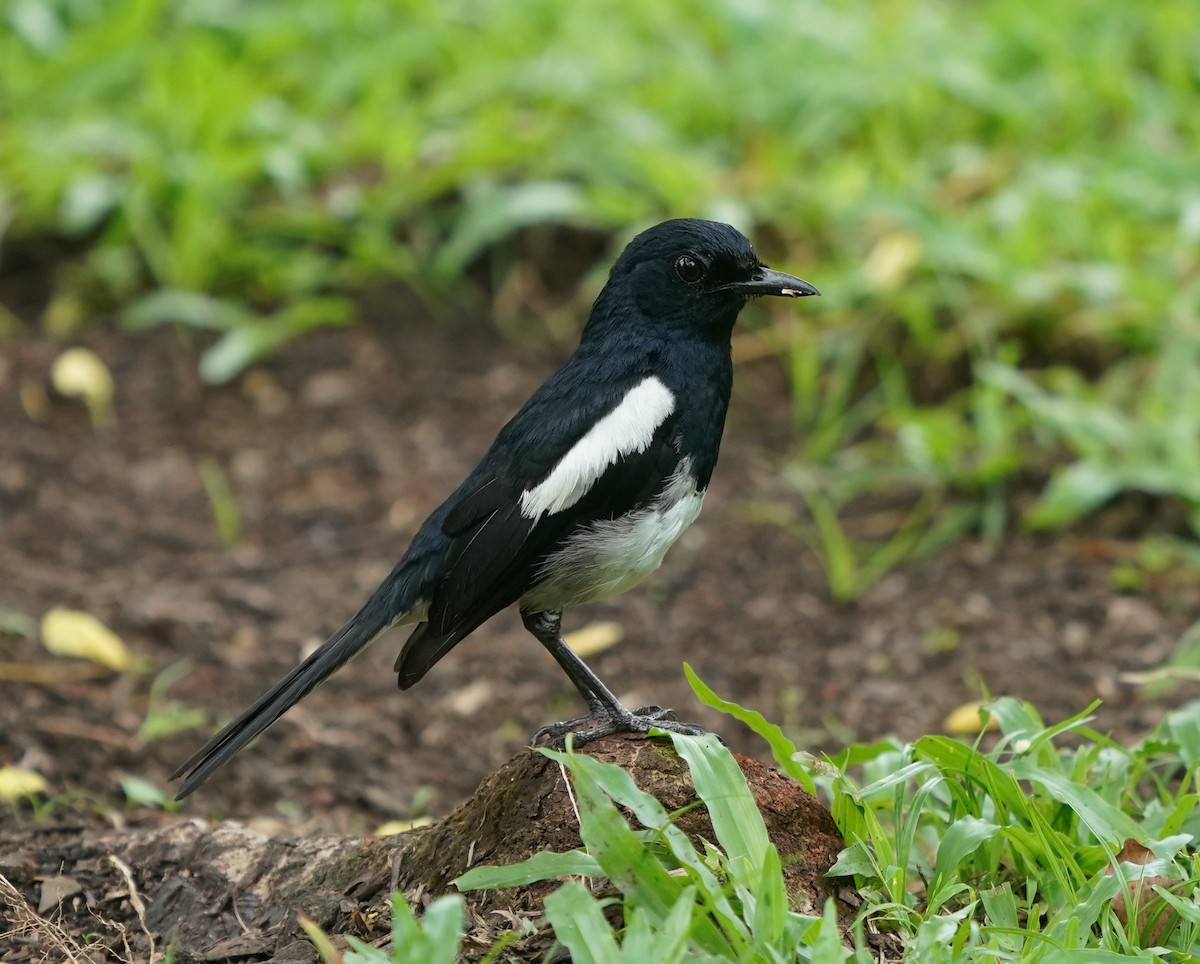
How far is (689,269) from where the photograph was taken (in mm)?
3865

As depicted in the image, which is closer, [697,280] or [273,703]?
[273,703]

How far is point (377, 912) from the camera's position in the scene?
3.10m

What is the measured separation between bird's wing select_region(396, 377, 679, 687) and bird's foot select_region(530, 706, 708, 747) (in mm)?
319

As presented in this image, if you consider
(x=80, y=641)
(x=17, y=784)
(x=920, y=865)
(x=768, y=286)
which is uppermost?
(x=768, y=286)

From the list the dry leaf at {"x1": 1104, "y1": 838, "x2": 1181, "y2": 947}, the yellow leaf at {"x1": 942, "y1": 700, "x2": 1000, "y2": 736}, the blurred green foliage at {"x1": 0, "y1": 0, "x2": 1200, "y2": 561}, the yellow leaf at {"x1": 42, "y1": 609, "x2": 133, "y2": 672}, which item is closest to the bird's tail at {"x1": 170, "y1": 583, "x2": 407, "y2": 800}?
the yellow leaf at {"x1": 42, "y1": 609, "x2": 133, "y2": 672}

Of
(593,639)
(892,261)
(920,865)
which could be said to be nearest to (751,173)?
(892,261)

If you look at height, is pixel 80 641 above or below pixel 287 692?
below

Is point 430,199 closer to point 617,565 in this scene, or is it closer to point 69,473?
point 69,473

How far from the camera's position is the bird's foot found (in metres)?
3.38

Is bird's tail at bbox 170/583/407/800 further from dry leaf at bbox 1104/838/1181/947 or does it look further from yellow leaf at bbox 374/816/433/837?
dry leaf at bbox 1104/838/1181/947

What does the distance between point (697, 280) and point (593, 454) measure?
23.5 inches

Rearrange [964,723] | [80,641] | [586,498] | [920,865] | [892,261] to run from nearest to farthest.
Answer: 1. [920,865]
2. [586,498]
3. [964,723]
4. [80,641]
5. [892,261]

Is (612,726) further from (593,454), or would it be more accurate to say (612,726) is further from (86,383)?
(86,383)

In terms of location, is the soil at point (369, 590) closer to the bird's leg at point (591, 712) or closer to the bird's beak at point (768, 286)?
the bird's leg at point (591, 712)
